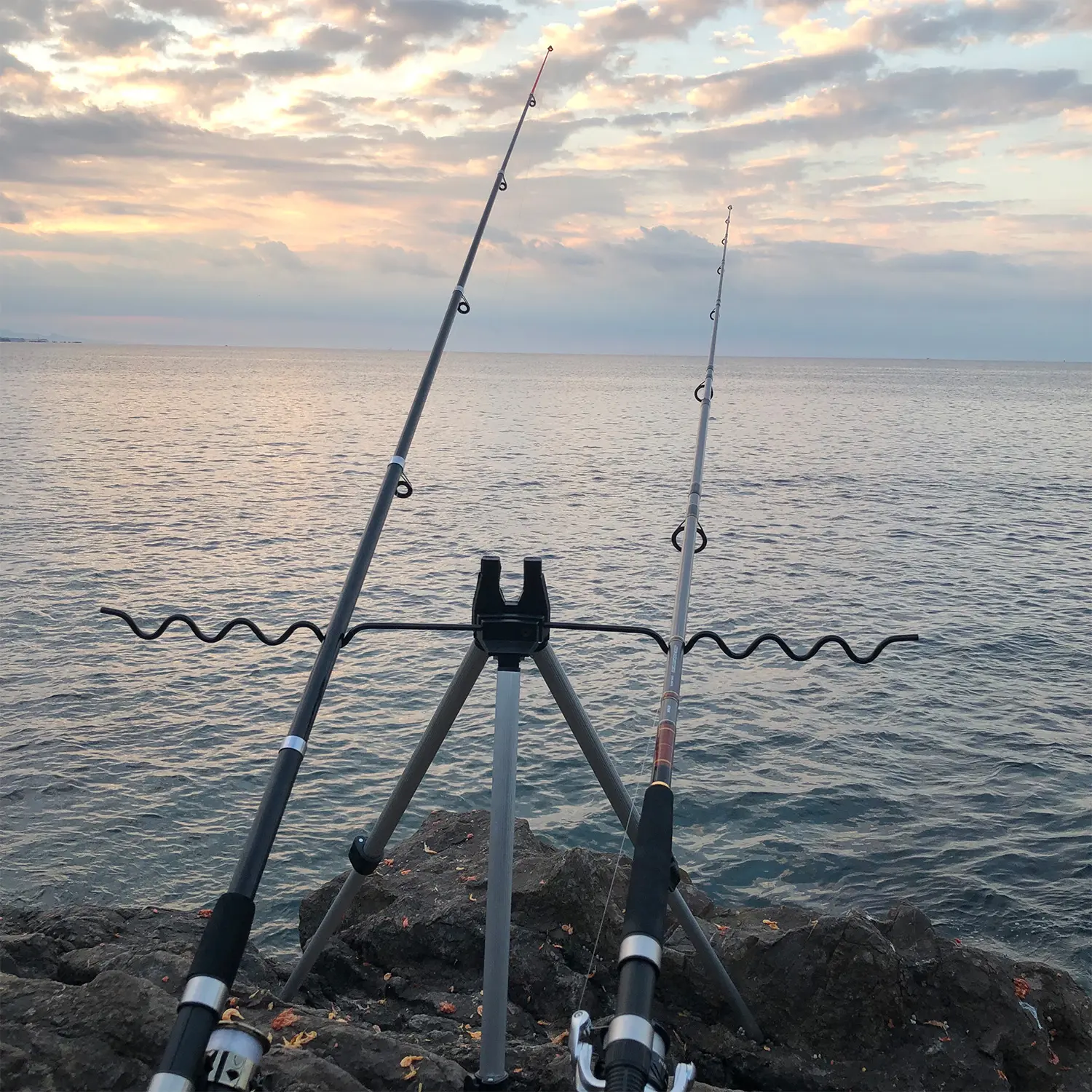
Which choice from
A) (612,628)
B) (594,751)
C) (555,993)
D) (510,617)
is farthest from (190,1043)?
(555,993)

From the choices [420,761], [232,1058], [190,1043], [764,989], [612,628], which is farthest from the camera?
[764,989]

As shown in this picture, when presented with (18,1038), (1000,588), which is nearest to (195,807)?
(18,1038)

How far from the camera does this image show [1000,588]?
22.8 meters

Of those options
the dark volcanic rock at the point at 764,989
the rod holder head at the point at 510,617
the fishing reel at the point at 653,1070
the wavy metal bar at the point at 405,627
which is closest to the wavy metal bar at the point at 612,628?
the rod holder head at the point at 510,617

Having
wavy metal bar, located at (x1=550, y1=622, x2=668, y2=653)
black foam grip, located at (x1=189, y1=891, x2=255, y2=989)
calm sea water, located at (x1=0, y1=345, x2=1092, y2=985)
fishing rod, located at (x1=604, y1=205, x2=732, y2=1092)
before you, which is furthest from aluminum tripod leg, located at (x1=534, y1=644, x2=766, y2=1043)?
calm sea water, located at (x1=0, y1=345, x2=1092, y2=985)

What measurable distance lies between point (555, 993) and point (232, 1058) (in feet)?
13.9

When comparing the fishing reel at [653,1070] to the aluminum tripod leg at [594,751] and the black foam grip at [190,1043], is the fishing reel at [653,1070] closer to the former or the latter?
the black foam grip at [190,1043]

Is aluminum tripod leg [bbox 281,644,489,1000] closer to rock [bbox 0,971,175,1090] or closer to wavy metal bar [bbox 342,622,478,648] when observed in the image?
wavy metal bar [bbox 342,622,478,648]

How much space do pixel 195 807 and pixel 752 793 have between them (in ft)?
21.9

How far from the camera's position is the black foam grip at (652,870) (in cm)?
222

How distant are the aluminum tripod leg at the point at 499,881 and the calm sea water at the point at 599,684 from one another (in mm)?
6487

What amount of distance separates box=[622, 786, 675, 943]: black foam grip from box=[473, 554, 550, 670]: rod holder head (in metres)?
0.91

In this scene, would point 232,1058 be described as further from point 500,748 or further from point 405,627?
point 405,627

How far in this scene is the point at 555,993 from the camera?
237 inches
